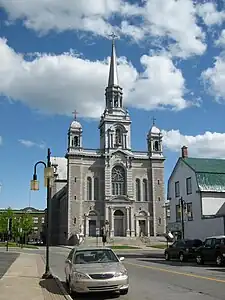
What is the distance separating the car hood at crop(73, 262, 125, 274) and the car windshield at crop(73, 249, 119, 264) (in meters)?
0.45

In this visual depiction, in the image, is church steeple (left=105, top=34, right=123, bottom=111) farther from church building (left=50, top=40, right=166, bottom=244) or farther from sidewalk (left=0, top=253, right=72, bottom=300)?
sidewalk (left=0, top=253, right=72, bottom=300)

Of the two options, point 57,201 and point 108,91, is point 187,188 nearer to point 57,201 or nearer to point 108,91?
point 108,91

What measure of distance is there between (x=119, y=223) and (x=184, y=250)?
163 ft

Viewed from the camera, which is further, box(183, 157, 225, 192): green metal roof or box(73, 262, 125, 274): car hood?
box(183, 157, 225, 192): green metal roof

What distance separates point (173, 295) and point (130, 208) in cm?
6527

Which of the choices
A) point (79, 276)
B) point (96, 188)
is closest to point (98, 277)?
point (79, 276)

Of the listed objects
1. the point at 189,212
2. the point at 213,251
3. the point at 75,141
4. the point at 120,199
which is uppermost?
the point at 75,141

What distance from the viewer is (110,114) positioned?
274 ft

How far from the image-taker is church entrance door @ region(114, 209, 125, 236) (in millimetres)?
76312

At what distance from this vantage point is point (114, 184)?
260 ft

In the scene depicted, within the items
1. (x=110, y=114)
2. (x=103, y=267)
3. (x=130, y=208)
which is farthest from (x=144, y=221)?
(x=103, y=267)

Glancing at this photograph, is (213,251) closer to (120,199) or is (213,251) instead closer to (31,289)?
(31,289)

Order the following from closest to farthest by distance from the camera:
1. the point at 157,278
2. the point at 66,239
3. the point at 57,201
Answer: the point at 157,278 < the point at 66,239 < the point at 57,201

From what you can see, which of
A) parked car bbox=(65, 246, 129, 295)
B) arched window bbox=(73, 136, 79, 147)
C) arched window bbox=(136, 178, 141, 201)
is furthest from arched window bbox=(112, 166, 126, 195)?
parked car bbox=(65, 246, 129, 295)
